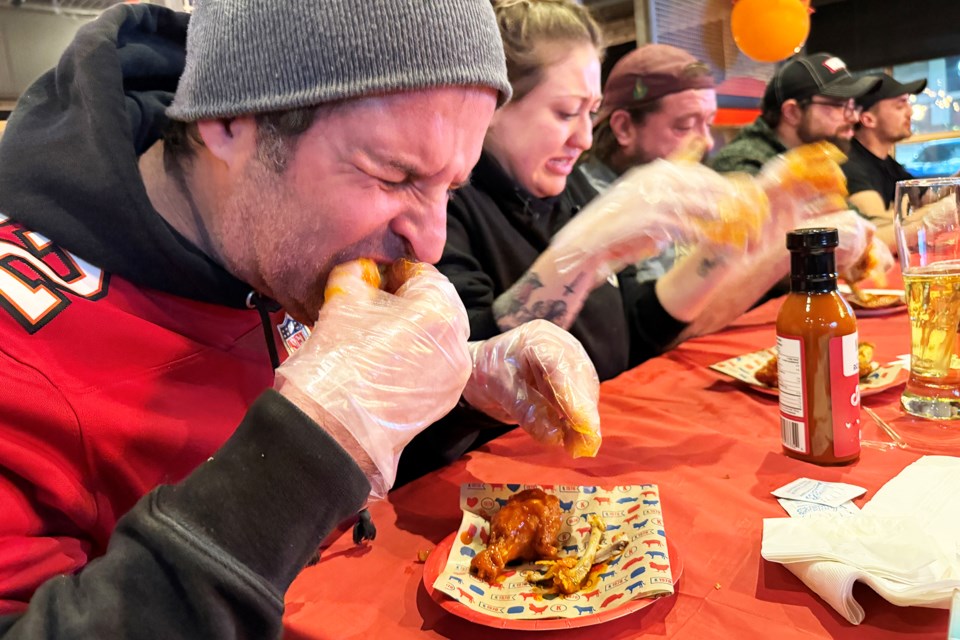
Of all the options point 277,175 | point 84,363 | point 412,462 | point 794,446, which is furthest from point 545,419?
point 84,363

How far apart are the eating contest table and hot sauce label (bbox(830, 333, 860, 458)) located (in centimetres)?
4

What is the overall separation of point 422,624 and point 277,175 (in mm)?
592

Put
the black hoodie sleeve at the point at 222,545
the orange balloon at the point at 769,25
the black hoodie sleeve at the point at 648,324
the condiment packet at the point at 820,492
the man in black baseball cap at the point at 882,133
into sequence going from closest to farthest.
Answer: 1. the black hoodie sleeve at the point at 222,545
2. the condiment packet at the point at 820,492
3. the black hoodie sleeve at the point at 648,324
4. the man in black baseball cap at the point at 882,133
5. the orange balloon at the point at 769,25

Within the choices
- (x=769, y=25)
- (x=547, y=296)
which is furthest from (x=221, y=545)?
(x=769, y=25)

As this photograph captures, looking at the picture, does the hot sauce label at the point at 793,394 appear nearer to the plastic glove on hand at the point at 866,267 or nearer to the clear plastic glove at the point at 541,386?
the clear plastic glove at the point at 541,386

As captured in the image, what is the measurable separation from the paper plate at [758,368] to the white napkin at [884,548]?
17.3 inches

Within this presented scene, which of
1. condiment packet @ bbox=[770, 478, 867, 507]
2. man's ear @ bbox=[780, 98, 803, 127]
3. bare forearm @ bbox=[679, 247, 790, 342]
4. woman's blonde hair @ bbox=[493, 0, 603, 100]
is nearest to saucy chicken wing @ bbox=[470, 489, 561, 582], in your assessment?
condiment packet @ bbox=[770, 478, 867, 507]

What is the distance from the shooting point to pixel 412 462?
51.8 inches

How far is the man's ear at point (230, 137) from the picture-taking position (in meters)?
0.94

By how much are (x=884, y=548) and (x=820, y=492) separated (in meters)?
0.21

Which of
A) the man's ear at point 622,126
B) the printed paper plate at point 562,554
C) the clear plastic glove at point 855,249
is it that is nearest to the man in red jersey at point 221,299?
the printed paper plate at point 562,554

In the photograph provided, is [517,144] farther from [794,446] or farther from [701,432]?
[794,446]

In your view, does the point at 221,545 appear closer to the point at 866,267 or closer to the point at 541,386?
the point at 541,386

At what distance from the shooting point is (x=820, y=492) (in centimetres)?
99
